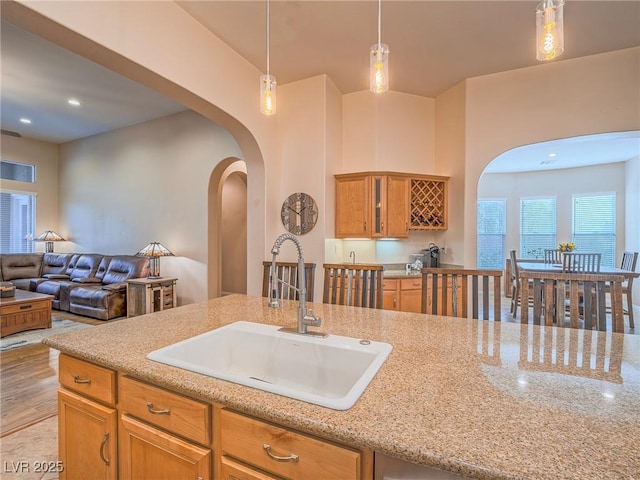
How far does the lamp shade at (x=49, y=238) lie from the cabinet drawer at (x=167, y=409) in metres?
7.34

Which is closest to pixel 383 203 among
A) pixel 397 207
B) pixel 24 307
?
pixel 397 207

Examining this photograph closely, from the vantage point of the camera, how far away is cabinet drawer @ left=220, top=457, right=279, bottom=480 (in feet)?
2.92

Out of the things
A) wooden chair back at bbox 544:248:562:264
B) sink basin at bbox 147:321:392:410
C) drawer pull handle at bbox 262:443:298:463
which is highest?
wooden chair back at bbox 544:248:562:264

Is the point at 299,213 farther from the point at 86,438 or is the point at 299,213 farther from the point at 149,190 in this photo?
the point at 149,190

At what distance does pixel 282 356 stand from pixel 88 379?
775mm

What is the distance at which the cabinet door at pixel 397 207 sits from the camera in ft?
13.1

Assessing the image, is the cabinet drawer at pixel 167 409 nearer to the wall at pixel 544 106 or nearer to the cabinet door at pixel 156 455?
the cabinet door at pixel 156 455

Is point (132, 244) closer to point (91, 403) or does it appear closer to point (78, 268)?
point (78, 268)

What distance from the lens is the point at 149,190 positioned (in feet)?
18.7

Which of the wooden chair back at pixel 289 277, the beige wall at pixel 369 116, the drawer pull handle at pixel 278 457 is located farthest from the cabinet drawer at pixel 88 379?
the beige wall at pixel 369 116

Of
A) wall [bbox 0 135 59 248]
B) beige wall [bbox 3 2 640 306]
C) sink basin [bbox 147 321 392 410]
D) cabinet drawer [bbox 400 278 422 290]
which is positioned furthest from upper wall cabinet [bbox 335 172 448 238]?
wall [bbox 0 135 59 248]

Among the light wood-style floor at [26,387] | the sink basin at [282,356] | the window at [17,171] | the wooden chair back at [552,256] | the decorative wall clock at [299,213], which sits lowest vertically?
the light wood-style floor at [26,387]

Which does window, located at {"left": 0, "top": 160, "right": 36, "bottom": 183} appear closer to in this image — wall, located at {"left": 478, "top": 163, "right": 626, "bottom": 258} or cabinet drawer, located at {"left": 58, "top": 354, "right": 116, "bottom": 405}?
cabinet drawer, located at {"left": 58, "top": 354, "right": 116, "bottom": 405}

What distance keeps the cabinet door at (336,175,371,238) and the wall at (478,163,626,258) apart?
3.84 m
